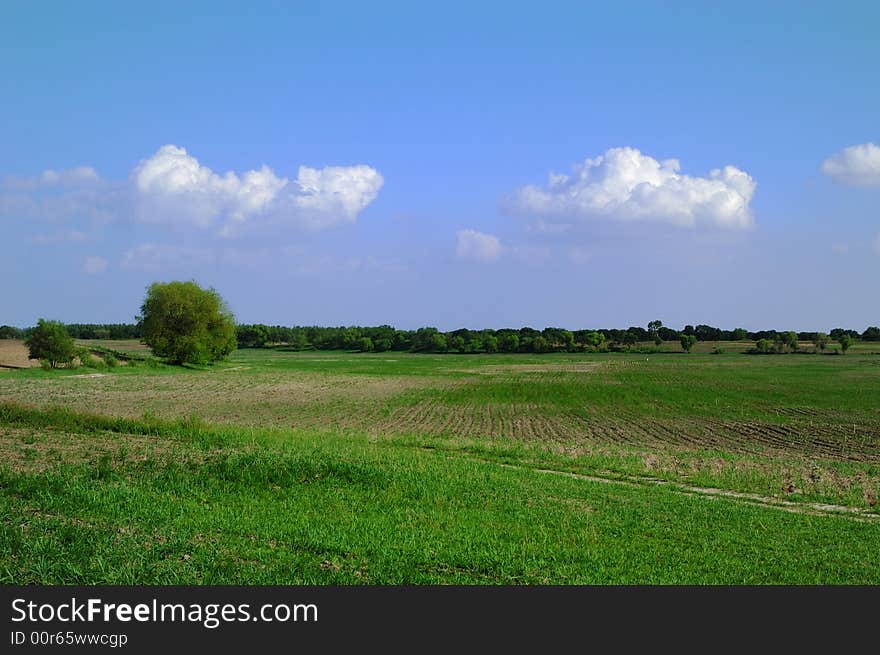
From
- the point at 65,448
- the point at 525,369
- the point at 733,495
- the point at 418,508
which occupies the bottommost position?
the point at 525,369

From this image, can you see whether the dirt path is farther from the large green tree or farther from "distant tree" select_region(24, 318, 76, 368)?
the large green tree

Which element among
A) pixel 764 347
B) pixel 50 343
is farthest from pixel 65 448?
pixel 764 347

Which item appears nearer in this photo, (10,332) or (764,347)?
(10,332)

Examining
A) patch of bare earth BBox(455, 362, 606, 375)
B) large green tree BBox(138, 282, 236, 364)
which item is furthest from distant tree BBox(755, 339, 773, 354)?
large green tree BBox(138, 282, 236, 364)

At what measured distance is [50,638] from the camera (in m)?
7.36

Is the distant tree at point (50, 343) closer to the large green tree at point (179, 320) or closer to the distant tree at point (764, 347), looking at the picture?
the large green tree at point (179, 320)

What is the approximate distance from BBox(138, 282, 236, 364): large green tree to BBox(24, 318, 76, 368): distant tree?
53.1ft

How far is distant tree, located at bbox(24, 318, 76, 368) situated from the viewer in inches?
2803

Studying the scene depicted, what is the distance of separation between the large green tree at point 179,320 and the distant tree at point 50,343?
16.2 meters

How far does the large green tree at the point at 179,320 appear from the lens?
290ft

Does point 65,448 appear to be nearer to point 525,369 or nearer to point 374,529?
point 374,529

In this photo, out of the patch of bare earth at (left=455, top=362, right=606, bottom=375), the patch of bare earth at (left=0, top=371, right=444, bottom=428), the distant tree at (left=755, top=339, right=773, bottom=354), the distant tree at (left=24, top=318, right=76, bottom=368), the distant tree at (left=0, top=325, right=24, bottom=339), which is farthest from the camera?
the distant tree at (left=755, top=339, right=773, bottom=354)

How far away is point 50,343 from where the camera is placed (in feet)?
235

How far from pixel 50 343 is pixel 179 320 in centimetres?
1878
